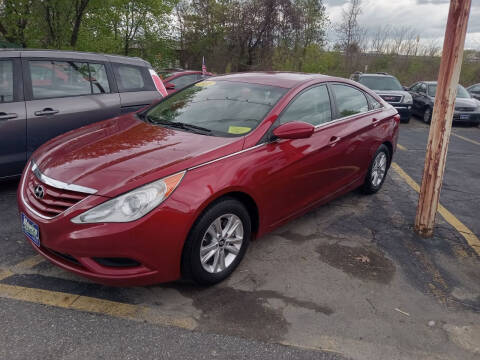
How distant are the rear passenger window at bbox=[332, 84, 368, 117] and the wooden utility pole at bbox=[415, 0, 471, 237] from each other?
2.92ft

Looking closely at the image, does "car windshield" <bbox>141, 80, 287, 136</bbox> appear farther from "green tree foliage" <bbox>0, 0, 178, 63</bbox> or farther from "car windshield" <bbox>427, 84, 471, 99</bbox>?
"car windshield" <bbox>427, 84, 471, 99</bbox>

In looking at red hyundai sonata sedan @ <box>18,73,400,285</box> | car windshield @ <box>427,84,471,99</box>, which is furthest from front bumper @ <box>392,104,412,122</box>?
red hyundai sonata sedan @ <box>18,73,400,285</box>

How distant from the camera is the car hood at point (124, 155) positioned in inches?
104

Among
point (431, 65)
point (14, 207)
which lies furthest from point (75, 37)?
point (431, 65)

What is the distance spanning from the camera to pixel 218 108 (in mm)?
3652

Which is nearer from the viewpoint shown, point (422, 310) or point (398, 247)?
point (422, 310)

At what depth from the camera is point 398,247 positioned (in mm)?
3828

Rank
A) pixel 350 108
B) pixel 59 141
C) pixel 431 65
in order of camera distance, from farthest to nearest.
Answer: pixel 431 65, pixel 350 108, pixel 59 141

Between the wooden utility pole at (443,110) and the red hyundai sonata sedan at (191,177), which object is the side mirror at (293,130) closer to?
the red hyundai sonata sedan at (191,177)

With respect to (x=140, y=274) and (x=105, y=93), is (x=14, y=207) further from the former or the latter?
(x=140, y=274)

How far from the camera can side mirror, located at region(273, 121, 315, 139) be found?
325 cm

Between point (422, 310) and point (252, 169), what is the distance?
1.57 meters

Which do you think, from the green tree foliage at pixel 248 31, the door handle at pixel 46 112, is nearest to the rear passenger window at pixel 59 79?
the door handle at pixel 46 112

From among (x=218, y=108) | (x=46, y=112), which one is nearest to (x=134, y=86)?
(x=46, y=112)
